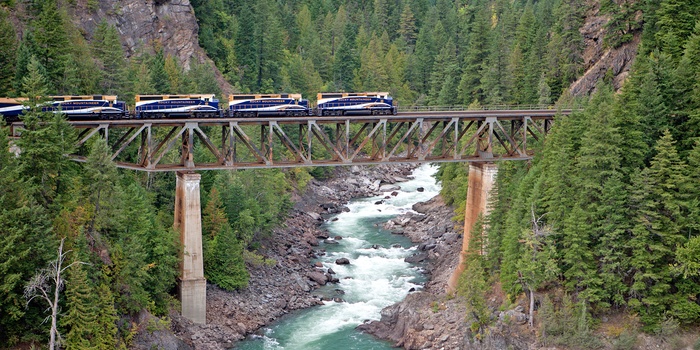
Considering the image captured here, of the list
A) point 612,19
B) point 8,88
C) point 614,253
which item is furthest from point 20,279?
point 612,19

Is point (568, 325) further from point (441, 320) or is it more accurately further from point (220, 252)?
point (220, 252)

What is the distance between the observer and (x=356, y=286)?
64250mm

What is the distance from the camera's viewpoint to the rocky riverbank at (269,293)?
51.2 m

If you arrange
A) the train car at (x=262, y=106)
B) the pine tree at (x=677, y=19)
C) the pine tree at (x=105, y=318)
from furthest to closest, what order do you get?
1. the pine tree at (x=677, y=19)
2. the train car at (x=262, y=106)
3. the pine tree at (x=105, y=318)

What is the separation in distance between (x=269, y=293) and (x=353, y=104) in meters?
16.8

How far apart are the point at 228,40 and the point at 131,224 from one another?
3033 inches

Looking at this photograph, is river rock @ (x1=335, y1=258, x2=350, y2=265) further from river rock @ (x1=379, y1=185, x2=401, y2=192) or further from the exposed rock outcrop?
river rock @ (x1=379, y1=185, x2=401, y2=192)

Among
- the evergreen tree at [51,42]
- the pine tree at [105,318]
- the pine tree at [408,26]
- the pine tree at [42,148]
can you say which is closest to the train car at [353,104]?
the pine tree at [42,148]

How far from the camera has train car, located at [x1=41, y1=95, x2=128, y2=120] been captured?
53.0 m

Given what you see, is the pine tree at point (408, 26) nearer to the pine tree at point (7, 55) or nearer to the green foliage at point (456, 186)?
the green foliage at point (456, 186)

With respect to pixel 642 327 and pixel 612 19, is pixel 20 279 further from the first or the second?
pixel 612 19

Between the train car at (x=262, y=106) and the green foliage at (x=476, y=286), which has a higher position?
the train car at (x=262, y=106)

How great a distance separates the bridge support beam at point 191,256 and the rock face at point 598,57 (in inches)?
1530

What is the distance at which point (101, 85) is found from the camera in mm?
73625
